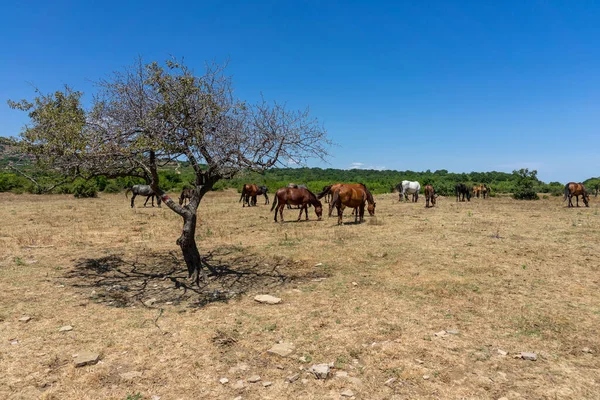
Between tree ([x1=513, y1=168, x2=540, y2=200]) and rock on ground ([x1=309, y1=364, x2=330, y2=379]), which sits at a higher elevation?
tree ([x1=513, y1=168, x2=540, y2=200])

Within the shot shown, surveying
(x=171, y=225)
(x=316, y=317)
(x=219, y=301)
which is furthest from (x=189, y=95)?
(x=171, y=225)

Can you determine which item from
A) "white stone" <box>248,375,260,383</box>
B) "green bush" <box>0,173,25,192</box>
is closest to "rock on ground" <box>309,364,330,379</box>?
"white stone" <box>248,375,260,383</box>

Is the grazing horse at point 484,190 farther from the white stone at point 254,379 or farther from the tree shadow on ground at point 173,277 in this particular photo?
the white stone at point 254,379

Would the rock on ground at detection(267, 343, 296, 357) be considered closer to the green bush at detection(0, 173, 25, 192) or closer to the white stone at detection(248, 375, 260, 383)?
the white stone at detection(248, 375, 260, 383)

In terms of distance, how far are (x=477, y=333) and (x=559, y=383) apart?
135 centimetres

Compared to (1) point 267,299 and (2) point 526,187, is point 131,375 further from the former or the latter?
(2) point 526,187

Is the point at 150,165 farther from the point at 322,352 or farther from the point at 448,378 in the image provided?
the point at 448,378

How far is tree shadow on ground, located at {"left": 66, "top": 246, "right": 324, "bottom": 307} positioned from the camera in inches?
285

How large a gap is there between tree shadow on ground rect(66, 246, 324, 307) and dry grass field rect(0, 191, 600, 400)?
6 cm

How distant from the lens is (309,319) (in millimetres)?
6023

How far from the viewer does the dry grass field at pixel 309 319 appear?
4.21 metres

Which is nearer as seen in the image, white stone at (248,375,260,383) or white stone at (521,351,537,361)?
white stone at (248,375,260,383)

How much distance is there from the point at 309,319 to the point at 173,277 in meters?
4.13

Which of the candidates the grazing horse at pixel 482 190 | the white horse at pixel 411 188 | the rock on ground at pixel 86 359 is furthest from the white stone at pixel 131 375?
the grazing horse at pixel 482 190
